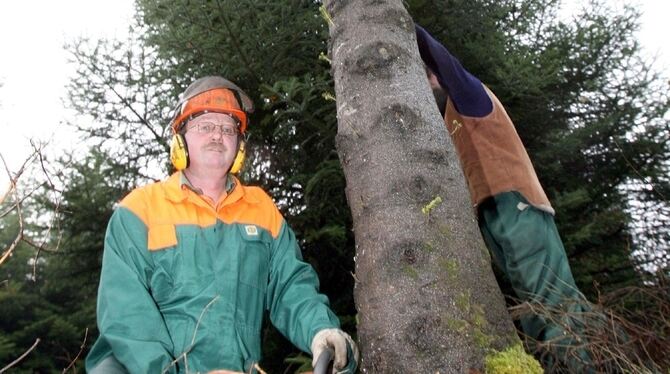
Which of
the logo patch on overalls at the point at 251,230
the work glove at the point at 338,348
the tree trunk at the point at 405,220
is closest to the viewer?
the tree trunk at the point at 405,220

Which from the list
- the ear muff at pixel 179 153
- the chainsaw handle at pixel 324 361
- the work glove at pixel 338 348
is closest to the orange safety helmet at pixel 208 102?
the ear muff at pixel 179 153

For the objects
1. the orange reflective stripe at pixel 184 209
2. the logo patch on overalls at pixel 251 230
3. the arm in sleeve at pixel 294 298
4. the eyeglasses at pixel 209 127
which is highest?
the eyeglasses at pixel 209 127

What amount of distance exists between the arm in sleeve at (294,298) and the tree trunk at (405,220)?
0.47 meters

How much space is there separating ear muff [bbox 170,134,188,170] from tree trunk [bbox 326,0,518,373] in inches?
35.5

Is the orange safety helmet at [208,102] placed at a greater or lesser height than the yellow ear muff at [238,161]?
greater

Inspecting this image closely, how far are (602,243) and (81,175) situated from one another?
5.15 metres

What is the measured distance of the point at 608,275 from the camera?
4.73 m

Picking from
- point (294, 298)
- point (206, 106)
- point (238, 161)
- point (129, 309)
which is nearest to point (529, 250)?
point (294, 298)

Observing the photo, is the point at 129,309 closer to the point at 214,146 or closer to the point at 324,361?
the point at 324,361

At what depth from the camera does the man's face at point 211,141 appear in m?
2.62

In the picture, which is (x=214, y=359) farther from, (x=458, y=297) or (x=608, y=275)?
(x=608, y=275)

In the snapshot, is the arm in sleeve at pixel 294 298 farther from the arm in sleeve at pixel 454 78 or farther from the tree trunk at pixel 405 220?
the arm in sleeve at pixel 454 78

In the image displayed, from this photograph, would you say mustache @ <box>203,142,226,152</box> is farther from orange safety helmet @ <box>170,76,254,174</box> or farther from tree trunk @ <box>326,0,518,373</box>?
tree trunk @ <box>326,0,518,373</box>

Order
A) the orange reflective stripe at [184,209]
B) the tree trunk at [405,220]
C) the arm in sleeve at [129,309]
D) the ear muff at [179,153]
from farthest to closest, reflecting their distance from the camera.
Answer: the ear muff at [179,153] → the orange reflective stripe at [184,209] → the arm in sleeve at [129,309] → the tree trunk at [405,220]
